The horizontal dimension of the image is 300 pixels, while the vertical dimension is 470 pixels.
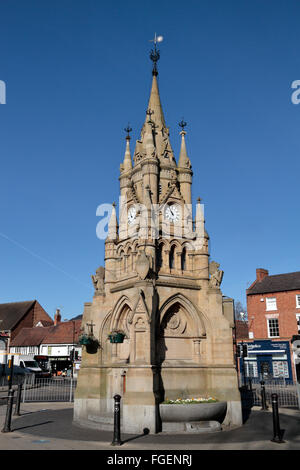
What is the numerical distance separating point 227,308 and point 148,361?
4632 mm

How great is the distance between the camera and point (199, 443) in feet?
41.9

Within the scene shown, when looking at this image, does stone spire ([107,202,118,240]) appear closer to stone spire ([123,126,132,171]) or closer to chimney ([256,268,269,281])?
stone spire ([123,126,132,171])

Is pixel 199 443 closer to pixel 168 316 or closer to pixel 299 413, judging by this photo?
pixel 168 316

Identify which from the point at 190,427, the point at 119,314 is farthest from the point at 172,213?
the point at 190,427

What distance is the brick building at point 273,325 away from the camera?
42.2 meters

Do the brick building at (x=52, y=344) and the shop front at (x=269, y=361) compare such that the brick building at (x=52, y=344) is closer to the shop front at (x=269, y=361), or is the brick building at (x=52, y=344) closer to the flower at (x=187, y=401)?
the shop front at (x=269, y=361)

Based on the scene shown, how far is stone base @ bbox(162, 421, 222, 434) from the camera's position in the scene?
1467cm

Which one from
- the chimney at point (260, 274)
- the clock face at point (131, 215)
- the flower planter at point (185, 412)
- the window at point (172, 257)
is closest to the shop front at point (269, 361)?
the chimney at point (260, 274)

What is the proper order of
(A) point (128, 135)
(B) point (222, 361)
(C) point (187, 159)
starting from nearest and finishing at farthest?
(B) point (222, 361) < (C) point (187, 159) < (A) point (128, 135)

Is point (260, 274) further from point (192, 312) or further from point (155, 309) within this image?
point (155, 309)

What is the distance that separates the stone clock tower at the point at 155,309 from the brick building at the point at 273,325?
1030 inches

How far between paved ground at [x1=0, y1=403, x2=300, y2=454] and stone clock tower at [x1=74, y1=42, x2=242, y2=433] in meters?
0.99
